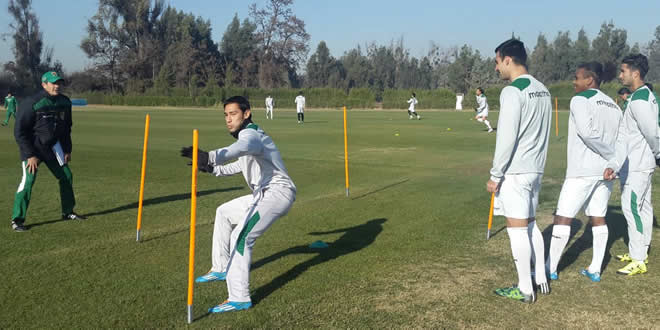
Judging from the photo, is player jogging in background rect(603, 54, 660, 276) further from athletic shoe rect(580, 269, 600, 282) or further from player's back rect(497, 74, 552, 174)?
player's back rect(497, 74, 552, 174)

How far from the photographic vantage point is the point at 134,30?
87812mm

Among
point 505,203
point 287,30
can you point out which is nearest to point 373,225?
point 505,203

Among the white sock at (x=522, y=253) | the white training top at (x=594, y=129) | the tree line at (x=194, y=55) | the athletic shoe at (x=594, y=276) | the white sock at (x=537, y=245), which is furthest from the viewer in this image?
the tree line at (x=194, y=55)

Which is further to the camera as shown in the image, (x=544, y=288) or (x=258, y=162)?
(x=544, y=288)

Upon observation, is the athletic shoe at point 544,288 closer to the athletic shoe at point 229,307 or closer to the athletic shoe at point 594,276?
the athletic shoe at point 594,276

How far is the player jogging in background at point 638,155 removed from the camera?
5.83m

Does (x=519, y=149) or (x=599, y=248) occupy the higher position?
(x=519, y=149)

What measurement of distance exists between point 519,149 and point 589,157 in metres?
1.13

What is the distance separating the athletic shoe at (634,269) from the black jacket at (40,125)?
797 cm

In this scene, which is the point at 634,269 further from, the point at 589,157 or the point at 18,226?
the point at 18,226

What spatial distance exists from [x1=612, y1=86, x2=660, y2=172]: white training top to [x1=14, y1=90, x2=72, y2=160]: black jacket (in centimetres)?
779

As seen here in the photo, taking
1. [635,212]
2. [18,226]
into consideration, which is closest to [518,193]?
[635,212]

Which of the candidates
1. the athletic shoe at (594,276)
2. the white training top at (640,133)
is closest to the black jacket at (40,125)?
the athletic shoe at (594,276)

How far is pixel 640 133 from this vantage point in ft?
19.7
